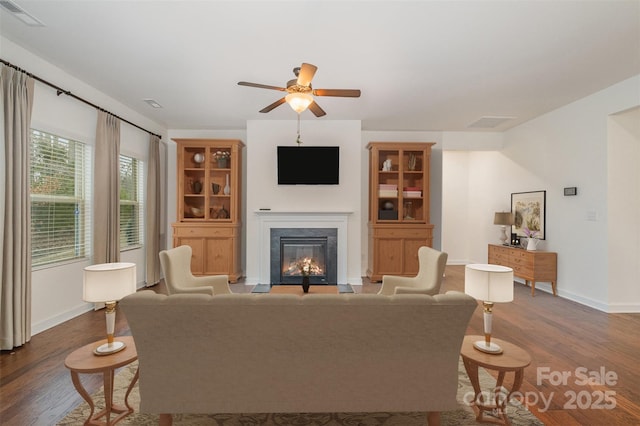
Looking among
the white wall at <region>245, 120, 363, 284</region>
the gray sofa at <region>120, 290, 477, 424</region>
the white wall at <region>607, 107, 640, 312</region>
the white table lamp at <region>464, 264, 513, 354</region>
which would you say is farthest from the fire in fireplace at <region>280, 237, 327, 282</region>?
the white wall at <region>607, 107, 640, 312</region>

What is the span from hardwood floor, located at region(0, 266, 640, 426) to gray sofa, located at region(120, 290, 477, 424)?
1.06 metres

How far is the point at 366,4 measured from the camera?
7.83 feet

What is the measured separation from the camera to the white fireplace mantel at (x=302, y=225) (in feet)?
17.6

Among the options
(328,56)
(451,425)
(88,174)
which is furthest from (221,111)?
(451,425)

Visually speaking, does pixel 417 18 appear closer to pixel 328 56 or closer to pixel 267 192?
pixel 328 56

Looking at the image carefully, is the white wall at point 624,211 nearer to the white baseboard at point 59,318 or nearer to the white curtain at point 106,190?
the white curtain at point 106,190

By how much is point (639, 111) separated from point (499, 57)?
96.4 inches

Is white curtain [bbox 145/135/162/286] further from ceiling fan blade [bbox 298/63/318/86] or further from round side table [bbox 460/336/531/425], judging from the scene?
round side table [bbox 460/336/531/425]

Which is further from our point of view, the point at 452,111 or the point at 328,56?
the point at 452,111

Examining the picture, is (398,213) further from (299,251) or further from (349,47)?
(349,47)

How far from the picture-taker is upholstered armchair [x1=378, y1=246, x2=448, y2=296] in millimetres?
2897

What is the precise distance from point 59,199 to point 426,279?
4149 mm

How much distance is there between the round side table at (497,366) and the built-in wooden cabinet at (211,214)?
430 centimetres

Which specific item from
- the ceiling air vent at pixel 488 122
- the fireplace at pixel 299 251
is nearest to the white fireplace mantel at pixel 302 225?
the fireplace at pixel 299 251
